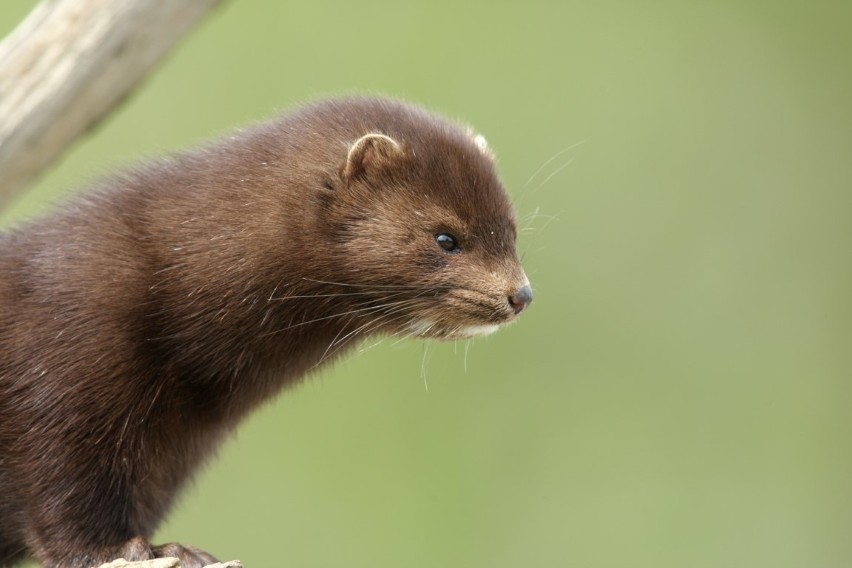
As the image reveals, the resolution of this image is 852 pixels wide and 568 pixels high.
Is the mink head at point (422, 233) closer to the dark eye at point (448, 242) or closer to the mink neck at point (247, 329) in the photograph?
the dark eye at point (448, 242)

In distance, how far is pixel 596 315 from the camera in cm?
1323

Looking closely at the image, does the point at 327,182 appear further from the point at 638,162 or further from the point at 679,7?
the point at 679,7

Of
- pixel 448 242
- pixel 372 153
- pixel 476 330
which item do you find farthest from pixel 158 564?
pixel 372 153

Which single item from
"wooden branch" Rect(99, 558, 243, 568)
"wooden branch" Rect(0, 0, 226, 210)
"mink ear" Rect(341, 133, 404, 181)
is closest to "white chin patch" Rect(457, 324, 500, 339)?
"mink ear" Rect(341, 133, 404, 181)

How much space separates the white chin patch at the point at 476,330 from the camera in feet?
20.7

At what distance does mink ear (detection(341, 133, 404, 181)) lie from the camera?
20.3 feet

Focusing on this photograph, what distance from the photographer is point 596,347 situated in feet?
43.7

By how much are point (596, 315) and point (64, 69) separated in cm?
725

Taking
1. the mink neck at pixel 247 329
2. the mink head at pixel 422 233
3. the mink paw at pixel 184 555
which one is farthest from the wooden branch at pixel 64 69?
the mink paw at pixel 184 555

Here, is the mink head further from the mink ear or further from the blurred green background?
the blurred green background

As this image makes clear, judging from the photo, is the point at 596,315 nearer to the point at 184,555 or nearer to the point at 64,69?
the point at 64,69

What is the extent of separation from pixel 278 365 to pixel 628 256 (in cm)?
738

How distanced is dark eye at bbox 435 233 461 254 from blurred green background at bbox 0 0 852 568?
585 cm

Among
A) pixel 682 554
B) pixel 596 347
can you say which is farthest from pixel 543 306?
pixel 682 554
